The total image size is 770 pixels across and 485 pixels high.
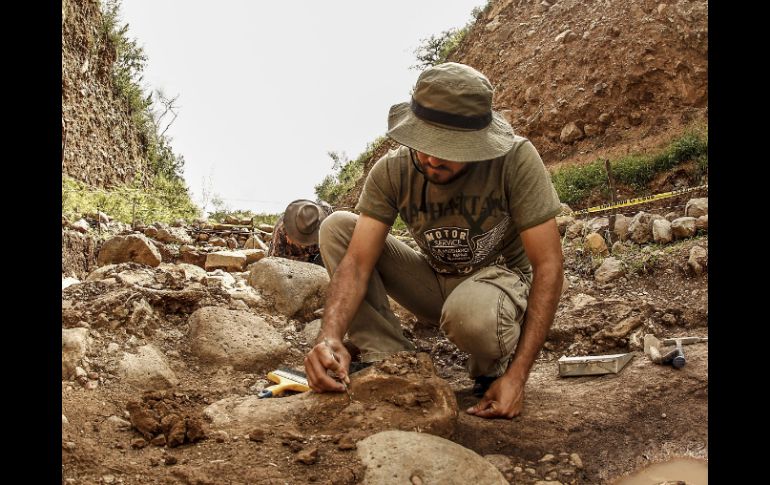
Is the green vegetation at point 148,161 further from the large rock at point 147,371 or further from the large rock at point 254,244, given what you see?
the large rock at point 147,371

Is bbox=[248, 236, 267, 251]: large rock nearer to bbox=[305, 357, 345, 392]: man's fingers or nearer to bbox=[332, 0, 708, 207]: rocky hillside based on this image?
bbox=[305, 357, 345, 392]: man's fingers

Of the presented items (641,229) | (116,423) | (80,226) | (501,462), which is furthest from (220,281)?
(641,229)

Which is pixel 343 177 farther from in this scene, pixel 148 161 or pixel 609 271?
pixel 609 271

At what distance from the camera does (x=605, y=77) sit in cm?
1246

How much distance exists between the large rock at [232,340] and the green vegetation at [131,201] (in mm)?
4288

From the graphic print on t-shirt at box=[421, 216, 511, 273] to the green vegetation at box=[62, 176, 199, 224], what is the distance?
17.8 feet

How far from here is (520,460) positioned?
2191mm

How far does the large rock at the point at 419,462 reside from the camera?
1869mm

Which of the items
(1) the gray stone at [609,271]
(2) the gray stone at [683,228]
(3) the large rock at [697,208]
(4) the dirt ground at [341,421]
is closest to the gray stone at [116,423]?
(4) the dirt ground at [341,421]

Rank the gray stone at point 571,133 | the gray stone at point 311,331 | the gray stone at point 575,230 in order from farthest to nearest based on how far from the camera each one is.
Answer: the gray stone at point 571,133 → the gray stone at point 575,230 → the gray stone at point 311,331

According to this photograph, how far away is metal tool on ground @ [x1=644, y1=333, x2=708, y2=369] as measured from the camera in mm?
2826

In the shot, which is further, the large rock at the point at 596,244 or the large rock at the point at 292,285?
the large rock at the point at 596,244

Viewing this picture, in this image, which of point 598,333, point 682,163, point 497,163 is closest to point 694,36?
point 682,163

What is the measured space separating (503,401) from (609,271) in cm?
290
